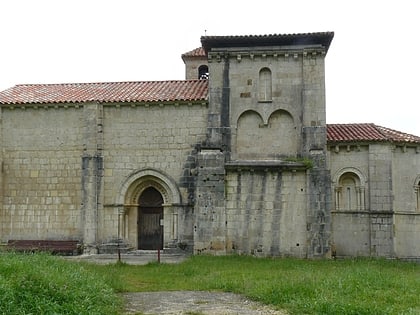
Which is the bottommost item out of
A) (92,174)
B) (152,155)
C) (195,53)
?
(92,174)

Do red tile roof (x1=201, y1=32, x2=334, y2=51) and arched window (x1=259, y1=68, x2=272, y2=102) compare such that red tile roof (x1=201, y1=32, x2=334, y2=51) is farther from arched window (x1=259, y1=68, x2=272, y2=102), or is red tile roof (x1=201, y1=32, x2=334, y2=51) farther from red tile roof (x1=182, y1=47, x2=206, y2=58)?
red tile roof (x1=182, y1=47, x2=206, y2=58)

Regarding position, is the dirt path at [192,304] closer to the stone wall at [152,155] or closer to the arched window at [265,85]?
the stone wall at [152,155]

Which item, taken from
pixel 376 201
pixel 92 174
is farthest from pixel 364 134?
pixel 92 174

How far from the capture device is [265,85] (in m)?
21.4

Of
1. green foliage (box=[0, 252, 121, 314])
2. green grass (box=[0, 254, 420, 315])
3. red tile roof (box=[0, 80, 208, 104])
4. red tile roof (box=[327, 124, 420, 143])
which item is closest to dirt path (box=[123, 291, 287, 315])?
green grass (box=[0, 254, 420, 315])

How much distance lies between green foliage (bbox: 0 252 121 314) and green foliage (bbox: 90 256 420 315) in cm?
198

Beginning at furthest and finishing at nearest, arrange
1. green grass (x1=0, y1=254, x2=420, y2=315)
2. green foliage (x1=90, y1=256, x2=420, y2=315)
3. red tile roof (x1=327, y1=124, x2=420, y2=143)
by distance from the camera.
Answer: red tile roof (x1=327, y1=124, x2=420, y2=143) → green foliage (x1=90, y1=256, x2=420, y2=315) → green grass (x1=0, y1=254, x2=420, y2=315)

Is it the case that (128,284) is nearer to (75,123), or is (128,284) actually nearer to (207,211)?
(207,211)

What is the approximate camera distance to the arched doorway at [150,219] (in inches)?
862

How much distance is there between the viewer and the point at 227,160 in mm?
20844

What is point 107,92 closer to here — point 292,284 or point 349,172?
point 349,172

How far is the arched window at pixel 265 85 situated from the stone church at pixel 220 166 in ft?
0.13

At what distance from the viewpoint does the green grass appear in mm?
8500

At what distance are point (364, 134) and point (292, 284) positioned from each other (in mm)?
12037
